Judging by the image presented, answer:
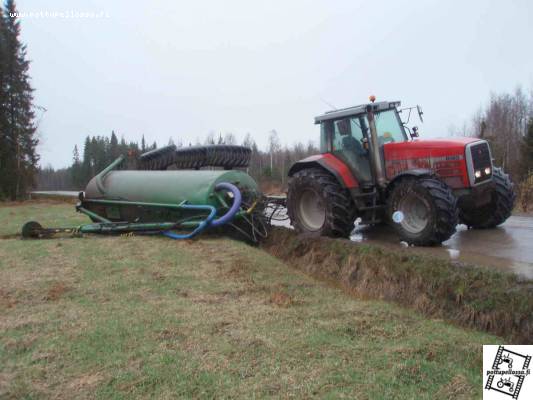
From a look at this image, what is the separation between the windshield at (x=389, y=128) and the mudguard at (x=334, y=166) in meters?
0.73

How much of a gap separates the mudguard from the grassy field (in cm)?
225

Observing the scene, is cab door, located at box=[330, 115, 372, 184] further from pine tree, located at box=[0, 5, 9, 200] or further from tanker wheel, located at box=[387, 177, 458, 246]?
pine tree, located at box=[0, 5, 9, 200]

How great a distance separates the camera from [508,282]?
4348 mm

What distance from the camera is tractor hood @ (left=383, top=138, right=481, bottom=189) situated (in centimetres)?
671

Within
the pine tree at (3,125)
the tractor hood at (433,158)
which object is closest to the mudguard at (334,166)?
the tractor hood at (433,158)

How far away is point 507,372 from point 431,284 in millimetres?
1938

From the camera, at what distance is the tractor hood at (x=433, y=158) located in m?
6.71

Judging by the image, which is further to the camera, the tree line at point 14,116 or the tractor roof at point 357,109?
the tree line at point 14,116

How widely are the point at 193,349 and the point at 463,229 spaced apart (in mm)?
5780

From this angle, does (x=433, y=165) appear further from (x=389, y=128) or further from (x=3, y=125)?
(x=3, y=125)

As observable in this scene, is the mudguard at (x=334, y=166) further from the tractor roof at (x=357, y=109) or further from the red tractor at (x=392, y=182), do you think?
the tractor roof at (x=357, y=109)

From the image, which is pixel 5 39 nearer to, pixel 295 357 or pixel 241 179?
pixel 241 179

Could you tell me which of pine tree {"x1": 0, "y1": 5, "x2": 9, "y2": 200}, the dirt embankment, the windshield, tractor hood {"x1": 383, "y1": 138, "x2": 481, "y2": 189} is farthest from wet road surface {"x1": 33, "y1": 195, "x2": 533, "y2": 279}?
pine tree {"x1": 0, "y1": 5, "x2": 9, "y2": 200}

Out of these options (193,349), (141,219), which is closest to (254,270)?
(193,349)
